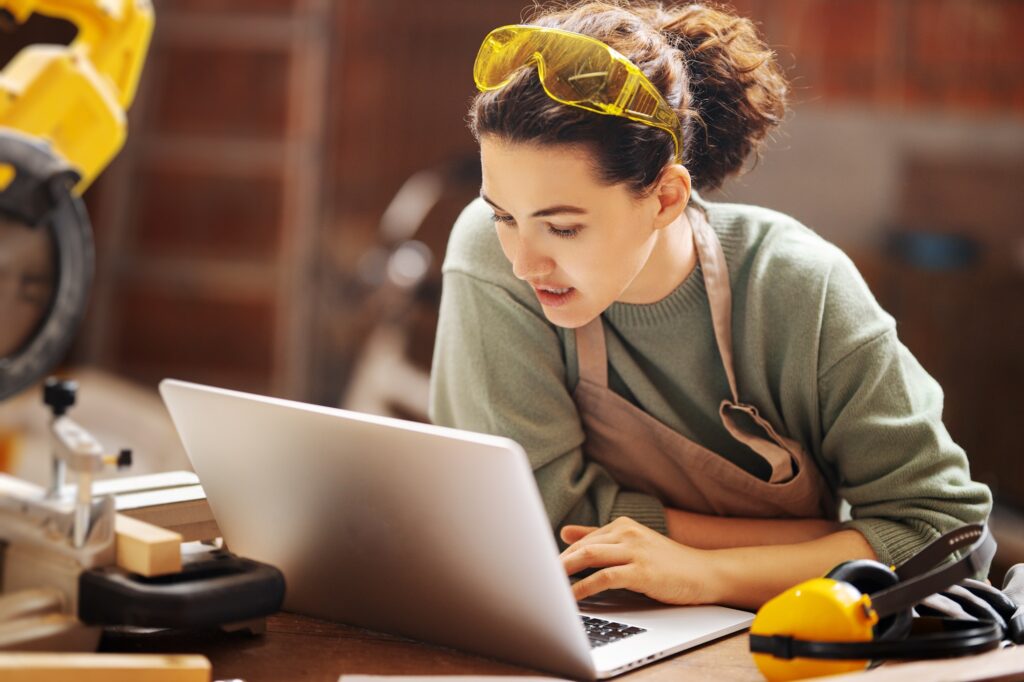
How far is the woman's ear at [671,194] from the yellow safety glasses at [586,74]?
57mm

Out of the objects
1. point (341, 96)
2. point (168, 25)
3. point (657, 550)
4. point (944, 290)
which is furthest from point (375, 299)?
point (657, 550)

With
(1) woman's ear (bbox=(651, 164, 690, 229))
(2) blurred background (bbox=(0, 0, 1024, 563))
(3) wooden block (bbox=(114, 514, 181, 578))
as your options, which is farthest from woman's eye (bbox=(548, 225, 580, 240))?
(2) blurred background (bbox=(0, 0, 1024, 563))

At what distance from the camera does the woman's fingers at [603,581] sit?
1116 millimetres

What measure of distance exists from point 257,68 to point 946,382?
2374 millimetres

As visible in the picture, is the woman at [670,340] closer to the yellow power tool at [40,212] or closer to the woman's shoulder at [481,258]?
the woman's shoulder at [481,258]

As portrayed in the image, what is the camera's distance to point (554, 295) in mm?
1253

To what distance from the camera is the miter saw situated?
3.01ft

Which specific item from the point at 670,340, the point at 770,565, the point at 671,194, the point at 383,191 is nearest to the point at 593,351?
the point at 670,340

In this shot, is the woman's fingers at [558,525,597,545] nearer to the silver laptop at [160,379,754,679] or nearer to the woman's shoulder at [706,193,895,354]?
the silver laptop at [160,379,754,679]

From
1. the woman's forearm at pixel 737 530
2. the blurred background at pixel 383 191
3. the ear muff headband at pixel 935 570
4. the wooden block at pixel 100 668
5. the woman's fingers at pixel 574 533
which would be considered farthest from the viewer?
the blurred background at pixel 383 191

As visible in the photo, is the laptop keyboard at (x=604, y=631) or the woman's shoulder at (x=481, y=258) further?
the woman's shoulder at (x=481, y=258)

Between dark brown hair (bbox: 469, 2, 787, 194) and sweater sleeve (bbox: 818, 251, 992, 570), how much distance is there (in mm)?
195

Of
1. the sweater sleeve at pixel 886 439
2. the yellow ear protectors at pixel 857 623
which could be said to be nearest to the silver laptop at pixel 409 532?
the yellow ear protectors at pixel 857 623

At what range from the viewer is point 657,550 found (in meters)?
1.15
